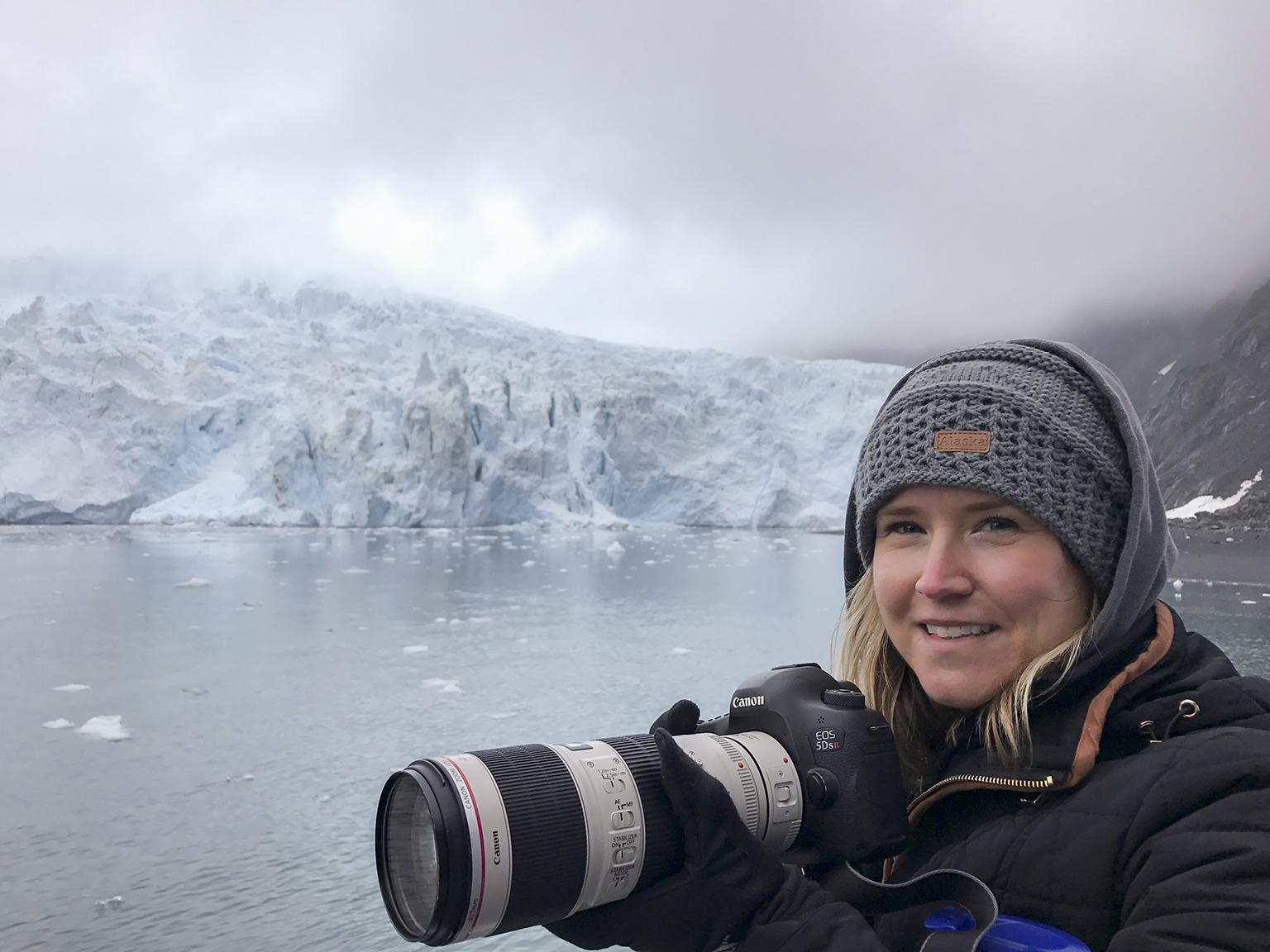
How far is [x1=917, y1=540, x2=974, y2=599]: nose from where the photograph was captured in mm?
590

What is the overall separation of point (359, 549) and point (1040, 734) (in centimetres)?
1125

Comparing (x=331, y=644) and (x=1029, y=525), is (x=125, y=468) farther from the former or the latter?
(x=1029, y=525)

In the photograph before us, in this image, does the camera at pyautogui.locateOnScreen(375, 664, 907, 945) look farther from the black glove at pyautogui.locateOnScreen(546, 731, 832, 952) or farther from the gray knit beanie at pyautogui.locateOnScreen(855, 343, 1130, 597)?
the gray knit beanie at pyautogui.locateOnScreen(855, 343, 1130, 597)

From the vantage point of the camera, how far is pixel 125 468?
1579 cm

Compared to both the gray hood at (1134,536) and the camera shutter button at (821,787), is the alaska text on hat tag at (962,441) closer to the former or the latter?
the gray hood at (1134,536)

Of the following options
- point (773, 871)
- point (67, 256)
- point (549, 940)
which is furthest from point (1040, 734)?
point (67, 256)

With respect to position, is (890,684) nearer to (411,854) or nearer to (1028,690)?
(1028,690)

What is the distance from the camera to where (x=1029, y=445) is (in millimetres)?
574

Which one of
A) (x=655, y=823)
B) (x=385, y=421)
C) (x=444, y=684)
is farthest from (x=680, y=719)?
(x=385, y=421)

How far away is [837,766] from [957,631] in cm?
14

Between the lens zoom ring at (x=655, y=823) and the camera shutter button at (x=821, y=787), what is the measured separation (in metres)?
0.12

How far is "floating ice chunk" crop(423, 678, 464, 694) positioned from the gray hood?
10.5ft

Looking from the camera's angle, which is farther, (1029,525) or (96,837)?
(96,837)

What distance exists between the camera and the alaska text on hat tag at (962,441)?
22.9 inches
